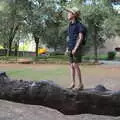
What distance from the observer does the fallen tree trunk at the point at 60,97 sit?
558 cm

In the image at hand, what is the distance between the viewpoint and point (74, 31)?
6824 millimetres

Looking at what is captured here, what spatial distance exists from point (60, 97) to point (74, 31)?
1.53 metres

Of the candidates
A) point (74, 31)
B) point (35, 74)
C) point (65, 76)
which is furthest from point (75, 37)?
point (35, 74)

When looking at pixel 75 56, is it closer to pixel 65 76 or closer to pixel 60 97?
pixel 60 97

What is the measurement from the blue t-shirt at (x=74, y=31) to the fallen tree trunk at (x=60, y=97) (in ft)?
4.39

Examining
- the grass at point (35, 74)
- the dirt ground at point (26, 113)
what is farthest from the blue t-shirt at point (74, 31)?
the grass at point (35, 74)

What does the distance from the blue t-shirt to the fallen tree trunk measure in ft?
4.39

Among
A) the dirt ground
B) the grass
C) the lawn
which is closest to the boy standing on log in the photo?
the dirt ground

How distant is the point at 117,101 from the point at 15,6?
141 ft

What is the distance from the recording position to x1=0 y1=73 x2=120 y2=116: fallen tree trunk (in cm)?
558

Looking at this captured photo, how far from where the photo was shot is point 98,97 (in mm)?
5668

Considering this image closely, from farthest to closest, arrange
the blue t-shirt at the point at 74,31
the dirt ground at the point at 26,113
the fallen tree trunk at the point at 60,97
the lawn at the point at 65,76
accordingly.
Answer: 1. the lawn at the point at 65,76
2. the dirt ground at the point at 26,113
3. the blue t-shirt at the point at 74,31
4. the fallen tree trunk at the point at 60,97

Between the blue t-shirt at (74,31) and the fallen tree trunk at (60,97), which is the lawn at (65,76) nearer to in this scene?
the blue t-shirt at (74,31)

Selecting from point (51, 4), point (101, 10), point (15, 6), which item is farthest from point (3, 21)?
point (101, 10)
